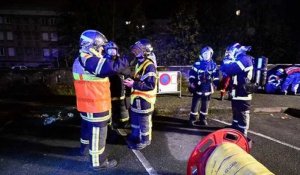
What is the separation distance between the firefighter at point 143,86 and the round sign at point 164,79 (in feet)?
13.2

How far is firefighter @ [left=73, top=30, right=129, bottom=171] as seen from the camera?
437cm

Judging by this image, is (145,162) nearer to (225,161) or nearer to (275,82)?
(225,161)

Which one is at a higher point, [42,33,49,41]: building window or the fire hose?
[42,33,49,41]: building window

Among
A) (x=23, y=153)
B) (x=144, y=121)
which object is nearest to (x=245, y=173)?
(x=144, y=121)

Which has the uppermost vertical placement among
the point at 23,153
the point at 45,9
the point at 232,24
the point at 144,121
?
the point at 45,9

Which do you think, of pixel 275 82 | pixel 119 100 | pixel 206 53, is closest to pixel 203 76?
pixel 206 53

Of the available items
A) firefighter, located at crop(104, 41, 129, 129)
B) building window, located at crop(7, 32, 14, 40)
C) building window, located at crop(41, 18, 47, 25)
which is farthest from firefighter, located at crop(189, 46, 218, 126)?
building window, located at crop(7, 32, 14, 40)

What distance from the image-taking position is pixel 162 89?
9.75 m

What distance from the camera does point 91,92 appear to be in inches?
182

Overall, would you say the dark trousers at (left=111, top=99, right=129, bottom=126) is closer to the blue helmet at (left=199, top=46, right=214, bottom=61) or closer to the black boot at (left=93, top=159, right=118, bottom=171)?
the black boot at (left=93, top=159, right=118, bottom=171)

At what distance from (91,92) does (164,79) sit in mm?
5357

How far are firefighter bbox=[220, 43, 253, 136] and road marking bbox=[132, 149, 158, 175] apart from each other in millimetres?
2254

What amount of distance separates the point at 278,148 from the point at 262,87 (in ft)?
18.0

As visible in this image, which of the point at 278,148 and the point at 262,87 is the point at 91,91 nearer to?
the point at 278,148
